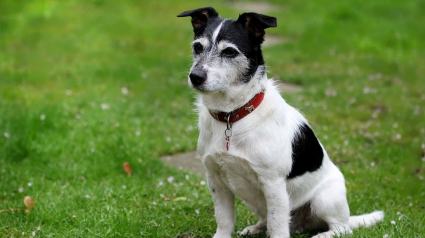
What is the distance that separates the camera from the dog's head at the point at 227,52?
3.95 meters

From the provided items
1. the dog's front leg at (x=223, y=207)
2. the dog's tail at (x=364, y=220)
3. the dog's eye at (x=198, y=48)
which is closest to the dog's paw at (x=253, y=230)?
the dog's front leg at (x=223, y=207)

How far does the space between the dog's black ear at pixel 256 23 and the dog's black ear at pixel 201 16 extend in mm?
286

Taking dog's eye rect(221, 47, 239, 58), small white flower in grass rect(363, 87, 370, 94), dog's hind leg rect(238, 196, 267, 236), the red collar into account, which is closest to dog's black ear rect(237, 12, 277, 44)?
dog's eye rect(221, 47, 239, 58)

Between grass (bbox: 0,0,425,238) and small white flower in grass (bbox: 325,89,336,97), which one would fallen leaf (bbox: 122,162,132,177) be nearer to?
grass (bbox: 0,0,425,238)

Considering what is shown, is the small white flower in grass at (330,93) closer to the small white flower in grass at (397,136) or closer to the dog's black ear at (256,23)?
the small white flower in grass at (397,136)

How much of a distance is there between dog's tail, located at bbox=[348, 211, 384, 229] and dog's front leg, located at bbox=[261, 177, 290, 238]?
33.3 inches

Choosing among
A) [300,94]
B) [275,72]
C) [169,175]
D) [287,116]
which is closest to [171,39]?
[275,72]

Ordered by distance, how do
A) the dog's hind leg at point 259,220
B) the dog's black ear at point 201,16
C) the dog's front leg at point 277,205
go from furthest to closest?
the dog's hind leg at point 259,220
the dog's black ear at point 201,16
the dog's front leg at point 277,205

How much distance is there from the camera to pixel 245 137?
4.07 metres

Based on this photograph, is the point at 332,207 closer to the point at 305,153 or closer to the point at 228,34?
the point at 305,153

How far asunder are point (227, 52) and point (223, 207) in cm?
125

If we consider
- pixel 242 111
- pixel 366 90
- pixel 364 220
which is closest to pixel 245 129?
pixel 242 111

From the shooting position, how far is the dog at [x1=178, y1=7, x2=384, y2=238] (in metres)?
4.02

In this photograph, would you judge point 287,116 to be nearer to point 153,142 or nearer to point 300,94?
point 153,142
